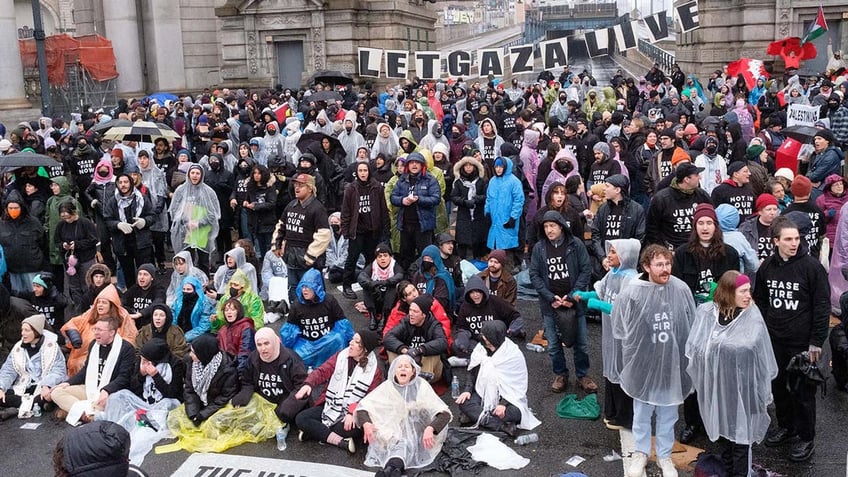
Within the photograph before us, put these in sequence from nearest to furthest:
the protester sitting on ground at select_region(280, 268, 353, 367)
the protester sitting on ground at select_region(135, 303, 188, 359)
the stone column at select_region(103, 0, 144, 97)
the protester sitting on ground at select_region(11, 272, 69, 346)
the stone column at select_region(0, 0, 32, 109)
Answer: the protester sitting on ground at select_region(135, 303, 188, 359) < the protester sitting on ground at select_region(280, 268, 353, 367) < the protester sitting on ground at select_region(11, 272, 69, 346) < the stone column at select_region(0, 0, 32, 109) < the stone column at select_region(103, 0, 144, 97)

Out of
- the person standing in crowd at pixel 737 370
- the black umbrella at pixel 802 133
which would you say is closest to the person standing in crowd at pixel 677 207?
the person standing in crowd at pixel 737 370

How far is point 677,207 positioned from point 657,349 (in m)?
2.59

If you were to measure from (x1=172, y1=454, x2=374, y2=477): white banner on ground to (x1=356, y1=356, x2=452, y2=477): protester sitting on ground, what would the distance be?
0.27m

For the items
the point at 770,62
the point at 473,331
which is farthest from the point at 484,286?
the point at 770,62

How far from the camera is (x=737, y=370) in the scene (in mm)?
5879

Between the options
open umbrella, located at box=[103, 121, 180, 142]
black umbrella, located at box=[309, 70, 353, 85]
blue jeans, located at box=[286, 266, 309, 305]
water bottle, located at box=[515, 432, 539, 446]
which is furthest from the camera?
black umbrella, located at box=[309, 70, 353, 85]

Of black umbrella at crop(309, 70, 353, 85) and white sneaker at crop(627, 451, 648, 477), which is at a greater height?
black umbrella at crop(309, 70, 353, 85)

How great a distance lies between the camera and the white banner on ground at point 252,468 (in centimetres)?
693

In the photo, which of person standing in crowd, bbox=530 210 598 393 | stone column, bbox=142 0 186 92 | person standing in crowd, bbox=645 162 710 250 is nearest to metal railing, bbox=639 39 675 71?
stone column, bbox=142 0 186 92

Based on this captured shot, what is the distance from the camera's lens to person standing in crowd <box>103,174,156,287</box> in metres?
11.7

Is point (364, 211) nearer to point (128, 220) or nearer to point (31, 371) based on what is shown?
point (128, 220)

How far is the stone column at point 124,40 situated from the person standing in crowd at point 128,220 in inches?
735

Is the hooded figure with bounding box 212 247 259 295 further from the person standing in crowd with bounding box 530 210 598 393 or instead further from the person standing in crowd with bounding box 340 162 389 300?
the person standing in crowd with bounding box 530 210 598 393

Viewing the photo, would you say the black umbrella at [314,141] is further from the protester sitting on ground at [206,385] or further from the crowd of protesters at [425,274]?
the protester sitting on ground at [206,385]
